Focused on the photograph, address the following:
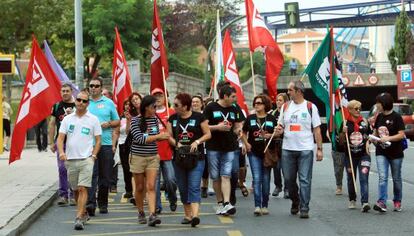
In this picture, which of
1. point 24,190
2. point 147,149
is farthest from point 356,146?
point 24,190

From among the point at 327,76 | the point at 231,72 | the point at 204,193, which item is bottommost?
the point at 204,193

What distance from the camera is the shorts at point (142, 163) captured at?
1016 cm

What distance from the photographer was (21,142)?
42.7ft

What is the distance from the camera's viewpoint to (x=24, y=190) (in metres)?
13.4

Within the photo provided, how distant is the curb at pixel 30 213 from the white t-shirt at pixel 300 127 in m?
3.47

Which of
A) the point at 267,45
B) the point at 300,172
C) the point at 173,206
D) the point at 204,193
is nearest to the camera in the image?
the point at 300,172

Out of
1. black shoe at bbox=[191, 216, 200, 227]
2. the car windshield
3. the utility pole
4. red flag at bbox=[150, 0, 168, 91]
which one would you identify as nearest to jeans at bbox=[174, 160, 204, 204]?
black shoe at bbox=[191, 216, 200, 227]

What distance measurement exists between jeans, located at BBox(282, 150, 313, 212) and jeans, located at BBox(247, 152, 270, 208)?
29 centimetres

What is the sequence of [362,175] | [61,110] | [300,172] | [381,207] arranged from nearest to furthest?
[300,172] < [381,207] < [362,175] < [61,110]

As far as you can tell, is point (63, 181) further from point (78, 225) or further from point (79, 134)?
point (78, 225)

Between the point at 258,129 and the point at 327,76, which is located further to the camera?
the point at 327,76

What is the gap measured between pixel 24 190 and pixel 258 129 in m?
4.34

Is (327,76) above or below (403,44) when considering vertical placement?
below

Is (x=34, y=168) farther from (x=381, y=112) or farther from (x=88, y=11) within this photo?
(x=88, y=11)
